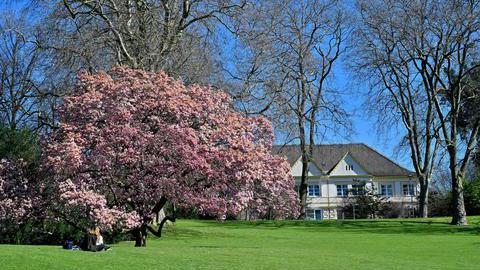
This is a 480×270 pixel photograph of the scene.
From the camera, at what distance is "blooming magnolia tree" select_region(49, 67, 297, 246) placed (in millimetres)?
16047

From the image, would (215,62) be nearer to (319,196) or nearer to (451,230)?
(451,230)

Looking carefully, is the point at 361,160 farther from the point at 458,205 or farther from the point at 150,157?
the point at 150,157

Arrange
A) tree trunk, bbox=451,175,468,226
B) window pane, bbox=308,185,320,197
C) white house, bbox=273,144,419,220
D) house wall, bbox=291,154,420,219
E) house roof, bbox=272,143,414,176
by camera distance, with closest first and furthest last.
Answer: tree trunk, bbox=451,175,468,226 < white house, bbox=273,144,419,220 < house wall, bbox=291,154,420,219 < window pane, bbox=308,185,320,197 < house roof, bbox=272,143,414,176

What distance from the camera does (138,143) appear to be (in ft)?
53.8

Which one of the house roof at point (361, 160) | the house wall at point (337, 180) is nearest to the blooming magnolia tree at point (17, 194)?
the house wall at point (337, 180)

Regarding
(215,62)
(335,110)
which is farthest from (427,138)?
(215,62)

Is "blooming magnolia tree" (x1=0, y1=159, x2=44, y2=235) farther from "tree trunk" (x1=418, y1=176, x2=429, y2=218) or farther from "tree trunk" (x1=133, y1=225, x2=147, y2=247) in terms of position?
"tree trunk" (x1=418, y1=176, x2=429, y2=218)

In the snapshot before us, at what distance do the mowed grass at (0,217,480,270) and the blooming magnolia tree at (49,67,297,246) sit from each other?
4.58 feet

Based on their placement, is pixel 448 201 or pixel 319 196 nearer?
pixel 448 201

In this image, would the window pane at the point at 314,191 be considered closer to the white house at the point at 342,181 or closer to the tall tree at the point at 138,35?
the white house at the point at 342,181

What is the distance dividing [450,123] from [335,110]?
23.3 feet

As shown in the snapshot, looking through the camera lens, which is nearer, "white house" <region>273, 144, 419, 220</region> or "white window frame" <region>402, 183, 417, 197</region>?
"white house" <region>273, 144, 419, 220</region>

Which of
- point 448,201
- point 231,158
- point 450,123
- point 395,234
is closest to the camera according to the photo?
point 231,158

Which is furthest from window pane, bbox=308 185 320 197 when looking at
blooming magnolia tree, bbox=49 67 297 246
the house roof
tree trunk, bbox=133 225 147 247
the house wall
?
→ blooming magnolia tree, bbox=49 67 297 246
